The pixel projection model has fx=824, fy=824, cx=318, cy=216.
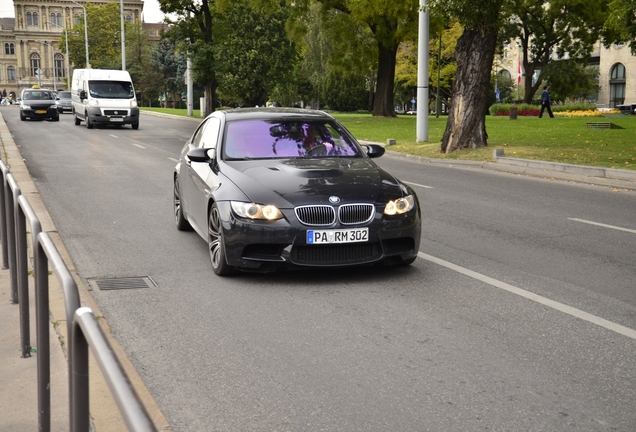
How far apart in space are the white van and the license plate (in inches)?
1208

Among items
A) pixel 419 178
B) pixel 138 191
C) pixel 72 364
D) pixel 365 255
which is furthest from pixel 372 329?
pixel 419 178

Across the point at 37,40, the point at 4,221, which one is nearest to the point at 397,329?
the point at 4,221

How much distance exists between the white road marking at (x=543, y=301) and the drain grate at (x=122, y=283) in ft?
9.37

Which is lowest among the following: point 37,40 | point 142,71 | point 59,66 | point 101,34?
point 142,71

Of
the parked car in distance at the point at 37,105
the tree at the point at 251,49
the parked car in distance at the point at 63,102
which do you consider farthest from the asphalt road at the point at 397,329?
the parked car in distance at the point at 63,102

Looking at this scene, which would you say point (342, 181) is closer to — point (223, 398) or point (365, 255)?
point (365, 255)

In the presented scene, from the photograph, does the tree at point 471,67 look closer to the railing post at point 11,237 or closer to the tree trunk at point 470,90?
the tree trunk at point 470,90

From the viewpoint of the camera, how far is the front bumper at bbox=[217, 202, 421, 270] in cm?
712

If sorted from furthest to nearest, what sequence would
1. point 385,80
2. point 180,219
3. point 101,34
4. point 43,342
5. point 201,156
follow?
point 101,34
point 385,80
point 180,219
point 201,156
point 43,342

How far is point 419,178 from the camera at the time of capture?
56.4 feet

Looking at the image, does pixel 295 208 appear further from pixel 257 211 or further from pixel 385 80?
pixel 385 80

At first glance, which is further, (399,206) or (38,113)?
(38,113)

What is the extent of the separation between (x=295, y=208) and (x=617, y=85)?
87.7 meters

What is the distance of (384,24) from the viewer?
145ft
